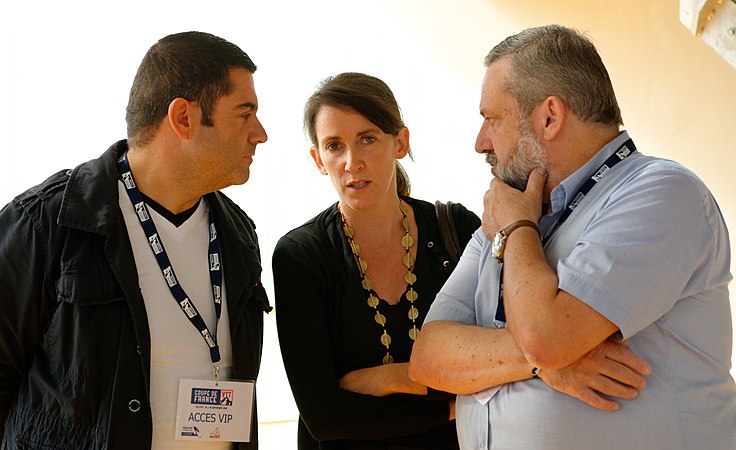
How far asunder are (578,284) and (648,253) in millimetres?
158

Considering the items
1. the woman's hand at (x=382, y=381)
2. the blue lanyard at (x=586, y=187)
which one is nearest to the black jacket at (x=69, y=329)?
the woman's hand at (x=382, y=381)

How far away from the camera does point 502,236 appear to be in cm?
196

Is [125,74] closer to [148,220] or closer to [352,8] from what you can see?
[352,8]

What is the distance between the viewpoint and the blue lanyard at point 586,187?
1973mm

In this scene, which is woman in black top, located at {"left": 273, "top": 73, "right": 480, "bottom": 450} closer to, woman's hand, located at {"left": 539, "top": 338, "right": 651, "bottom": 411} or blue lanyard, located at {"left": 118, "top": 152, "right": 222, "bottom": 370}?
blue lanyard, located at {"left": 118, "top": 152, "right": 222, "bottom": 370}

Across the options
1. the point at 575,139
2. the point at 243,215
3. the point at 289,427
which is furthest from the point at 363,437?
the point at 289,427

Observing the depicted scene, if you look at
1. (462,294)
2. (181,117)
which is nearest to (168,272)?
(181,117)

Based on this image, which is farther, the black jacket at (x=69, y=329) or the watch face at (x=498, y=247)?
the black jacket at (x=69, y=329)

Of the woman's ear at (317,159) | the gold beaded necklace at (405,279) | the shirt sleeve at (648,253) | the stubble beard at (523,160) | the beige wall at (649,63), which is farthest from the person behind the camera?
the beige wall at (649,63)

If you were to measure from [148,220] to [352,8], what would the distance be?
14.8 ft

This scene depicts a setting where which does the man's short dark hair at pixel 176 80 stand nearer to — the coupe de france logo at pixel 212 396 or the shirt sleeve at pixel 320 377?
the shirt sleeve at pixel 320 377

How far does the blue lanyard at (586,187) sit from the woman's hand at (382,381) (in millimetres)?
476

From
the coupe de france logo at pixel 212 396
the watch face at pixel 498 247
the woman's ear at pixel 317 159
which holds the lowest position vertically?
the coupe de france logo at pixel 212 396

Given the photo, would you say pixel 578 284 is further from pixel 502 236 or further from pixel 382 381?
pixel 382 381
